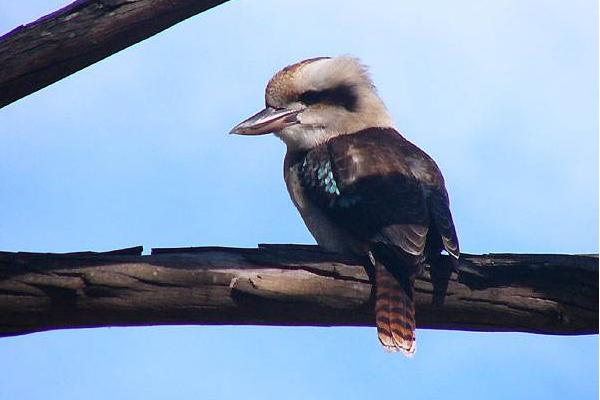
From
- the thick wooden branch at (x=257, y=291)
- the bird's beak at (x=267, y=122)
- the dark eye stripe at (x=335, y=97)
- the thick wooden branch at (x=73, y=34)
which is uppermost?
the dark eye stripe at (x=335, y=97)

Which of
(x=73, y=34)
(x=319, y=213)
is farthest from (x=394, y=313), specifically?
(x=73, y=34)

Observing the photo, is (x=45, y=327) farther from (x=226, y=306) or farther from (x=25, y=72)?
(x=25, y=72)

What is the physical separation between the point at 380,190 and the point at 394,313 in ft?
1.84

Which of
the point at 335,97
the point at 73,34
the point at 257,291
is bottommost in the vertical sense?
the point at 257,291

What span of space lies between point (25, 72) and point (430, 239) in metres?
1.10

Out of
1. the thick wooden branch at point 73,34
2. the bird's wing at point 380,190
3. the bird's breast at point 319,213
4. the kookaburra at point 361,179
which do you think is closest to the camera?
the thick wooden branch at point 73,34

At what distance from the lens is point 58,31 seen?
223 cm

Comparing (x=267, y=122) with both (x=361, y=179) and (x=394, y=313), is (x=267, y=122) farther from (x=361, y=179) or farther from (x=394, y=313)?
(x=394, y=313)

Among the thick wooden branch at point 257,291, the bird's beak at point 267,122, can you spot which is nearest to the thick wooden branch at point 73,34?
the thick wooden branch at point 257,291

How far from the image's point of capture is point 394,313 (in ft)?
7.65

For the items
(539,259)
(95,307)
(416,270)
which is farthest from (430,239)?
(95,307)

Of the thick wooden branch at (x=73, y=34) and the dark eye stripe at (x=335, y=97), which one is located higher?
the dark eye stripe at (x=335, y=97)

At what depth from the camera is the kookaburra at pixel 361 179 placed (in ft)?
8.25

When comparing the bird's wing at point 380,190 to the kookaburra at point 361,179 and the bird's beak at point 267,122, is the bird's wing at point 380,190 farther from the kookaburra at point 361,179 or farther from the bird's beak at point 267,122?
the bird's beak at point 267,122
